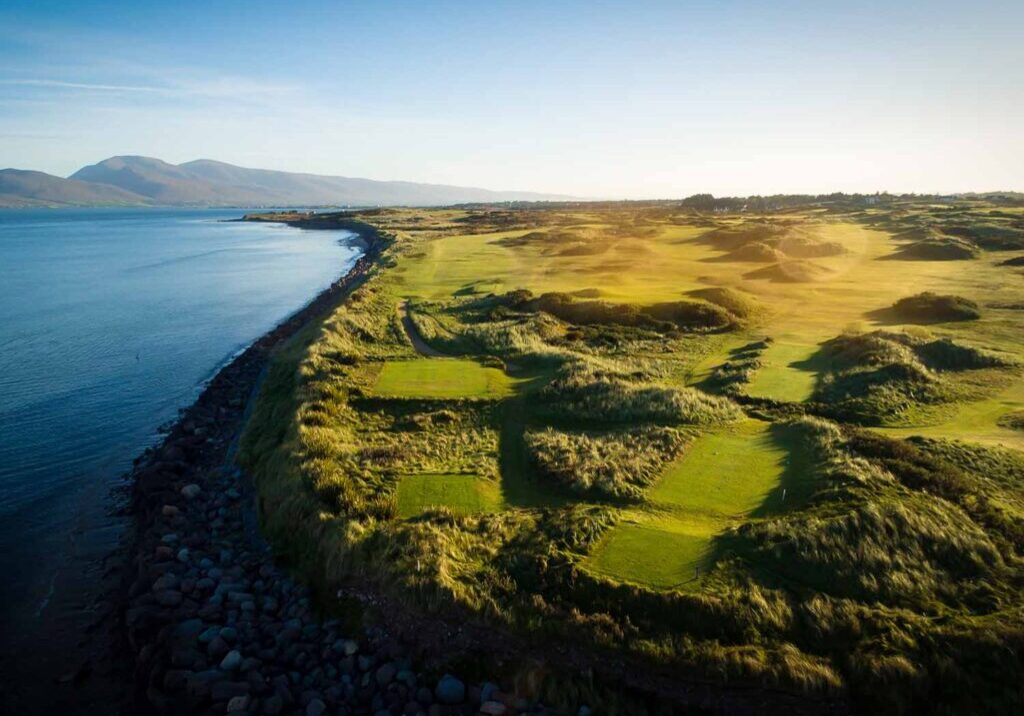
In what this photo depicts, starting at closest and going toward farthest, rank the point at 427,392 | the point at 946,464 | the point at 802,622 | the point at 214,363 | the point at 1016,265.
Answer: the point at 802,622
the point at 946,464
the point at 427,392
the point at 214,363
the point at 1016,265

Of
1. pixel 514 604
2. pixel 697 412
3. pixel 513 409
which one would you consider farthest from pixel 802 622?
pixel 513 409

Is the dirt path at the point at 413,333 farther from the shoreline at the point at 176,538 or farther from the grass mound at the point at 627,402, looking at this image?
the grass mound at the point at 627,402

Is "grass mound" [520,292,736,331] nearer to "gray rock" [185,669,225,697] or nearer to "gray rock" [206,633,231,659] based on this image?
"gray rock" [206,633,231,659]

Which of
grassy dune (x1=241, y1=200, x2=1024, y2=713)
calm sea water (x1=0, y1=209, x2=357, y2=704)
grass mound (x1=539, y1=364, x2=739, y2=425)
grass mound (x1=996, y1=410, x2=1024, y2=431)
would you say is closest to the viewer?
grassy dune (x1=241, y1=200, x2=1024, y2=713)

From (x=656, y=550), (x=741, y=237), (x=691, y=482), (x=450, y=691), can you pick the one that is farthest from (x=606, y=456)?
(x=741, y=237)

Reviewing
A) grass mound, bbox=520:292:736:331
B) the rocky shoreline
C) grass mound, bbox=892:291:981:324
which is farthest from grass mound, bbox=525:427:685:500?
grass mound, bbox=892:291:981:324

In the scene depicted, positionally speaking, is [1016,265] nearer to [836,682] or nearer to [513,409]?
[513,409]
